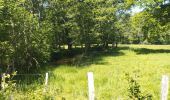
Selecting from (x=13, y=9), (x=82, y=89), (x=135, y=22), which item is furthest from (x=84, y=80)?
(x=135, y=22)

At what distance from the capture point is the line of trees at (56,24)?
2438cm

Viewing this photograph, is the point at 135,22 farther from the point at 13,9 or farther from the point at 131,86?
the point at 131,86

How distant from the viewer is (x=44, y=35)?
107ft

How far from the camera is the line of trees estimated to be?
80.0 feet

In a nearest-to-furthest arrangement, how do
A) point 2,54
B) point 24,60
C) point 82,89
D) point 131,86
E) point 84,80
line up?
1. point 131,86
2. point 82,89
3. point 84,80
4. point 2,54
5. point 24,60

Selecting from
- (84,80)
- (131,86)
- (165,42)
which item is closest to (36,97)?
(131,86)

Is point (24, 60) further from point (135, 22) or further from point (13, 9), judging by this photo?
point (135, 22)

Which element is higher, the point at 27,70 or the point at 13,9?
the point at 13,9

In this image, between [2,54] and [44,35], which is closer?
[2,54]

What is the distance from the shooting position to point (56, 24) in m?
46.8

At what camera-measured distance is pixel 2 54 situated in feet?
75.4

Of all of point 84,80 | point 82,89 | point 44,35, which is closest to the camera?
point 82,89

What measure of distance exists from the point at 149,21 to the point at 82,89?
26.1 m

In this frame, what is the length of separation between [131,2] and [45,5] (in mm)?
10510
